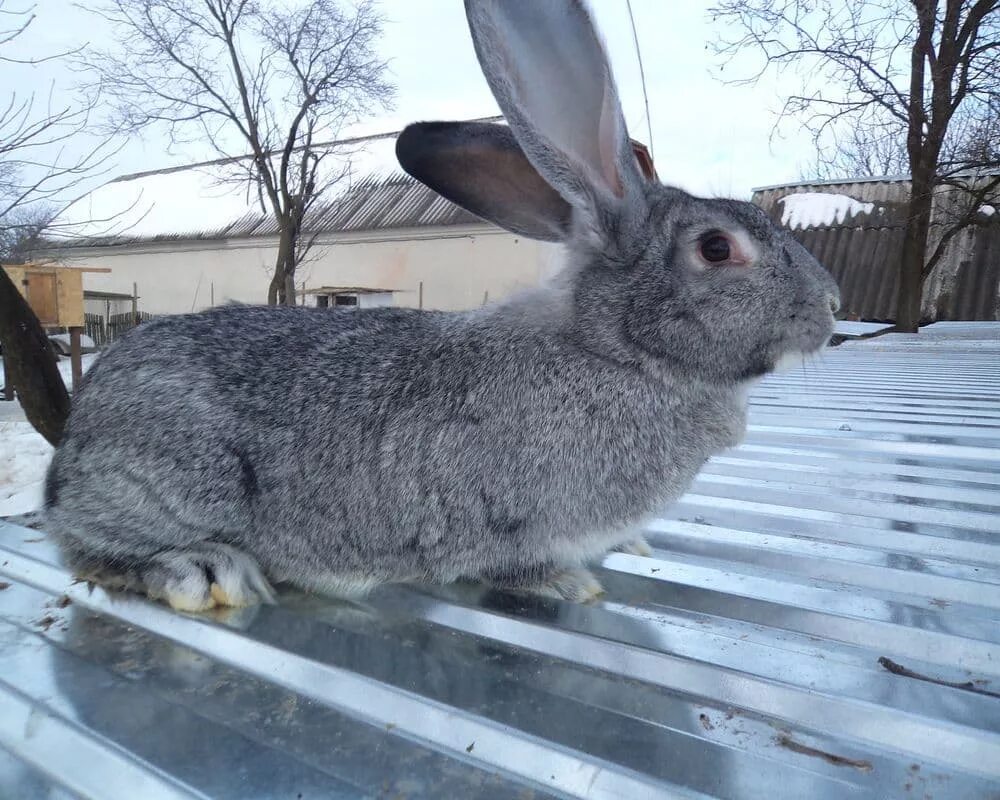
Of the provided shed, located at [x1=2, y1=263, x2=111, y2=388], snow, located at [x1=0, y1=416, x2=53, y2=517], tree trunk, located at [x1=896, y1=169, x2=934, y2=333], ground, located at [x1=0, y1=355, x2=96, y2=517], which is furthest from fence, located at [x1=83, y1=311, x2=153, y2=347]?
tree trunk, located at [x1=896, y1=169, x2=934, y2=333]

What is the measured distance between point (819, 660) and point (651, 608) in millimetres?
375

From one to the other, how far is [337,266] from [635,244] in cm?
2220

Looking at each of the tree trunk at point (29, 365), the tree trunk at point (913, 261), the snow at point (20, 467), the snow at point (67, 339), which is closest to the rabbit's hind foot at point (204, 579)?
the snow at point (20, 467)

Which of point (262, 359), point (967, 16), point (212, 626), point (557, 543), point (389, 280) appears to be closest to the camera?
point (212, 626)

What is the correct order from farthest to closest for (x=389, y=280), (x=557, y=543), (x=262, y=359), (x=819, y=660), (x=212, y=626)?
(x=389, y=280) → (x=262, y=359) → (x=557, y=543) → (x=212, y=626) → (x=819, y=660)

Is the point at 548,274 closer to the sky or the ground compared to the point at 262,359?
closer to the sky

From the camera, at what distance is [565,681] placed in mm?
1384

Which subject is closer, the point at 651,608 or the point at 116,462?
the point at 651,608

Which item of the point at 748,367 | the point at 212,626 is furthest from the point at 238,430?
the point at 748,367

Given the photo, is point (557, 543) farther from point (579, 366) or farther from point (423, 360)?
point (423, 360)

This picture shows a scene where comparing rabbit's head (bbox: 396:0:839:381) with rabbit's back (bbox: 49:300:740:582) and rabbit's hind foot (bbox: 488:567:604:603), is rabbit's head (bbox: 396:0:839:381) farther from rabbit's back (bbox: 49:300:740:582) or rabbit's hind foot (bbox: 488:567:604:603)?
rabbit's hind foot (bbox: 488:567:604:603)

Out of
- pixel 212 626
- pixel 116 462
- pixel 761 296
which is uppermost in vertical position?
pixel 761 296

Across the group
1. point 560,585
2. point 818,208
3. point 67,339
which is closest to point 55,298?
point 560,585

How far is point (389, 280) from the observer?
2225 cm
